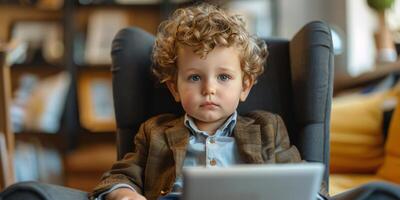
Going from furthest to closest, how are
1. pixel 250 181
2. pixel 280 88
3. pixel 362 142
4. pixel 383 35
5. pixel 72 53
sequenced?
pixel 72 53 < pixel 383 35 < pixel 362 142 < pixel 280 88 < pixel 250 181

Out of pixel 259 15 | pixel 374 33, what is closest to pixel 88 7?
pixel 259 15

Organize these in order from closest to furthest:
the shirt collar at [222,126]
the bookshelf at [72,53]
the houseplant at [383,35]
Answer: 1. the shirt collar at [222,126]
2. the houseplant at [383,35]
3. the bookshelf at [72,53]

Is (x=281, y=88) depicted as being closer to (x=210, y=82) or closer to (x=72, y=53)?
(x=210, y=82)

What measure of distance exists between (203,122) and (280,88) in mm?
287

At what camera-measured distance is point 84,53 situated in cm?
383

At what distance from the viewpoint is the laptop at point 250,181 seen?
3.59 feet

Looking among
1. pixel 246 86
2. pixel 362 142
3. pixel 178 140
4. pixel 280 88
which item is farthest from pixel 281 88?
pixel 362 142

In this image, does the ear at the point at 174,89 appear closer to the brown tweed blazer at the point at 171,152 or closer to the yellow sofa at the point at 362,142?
the brown tweed blazer at the point at 171,152

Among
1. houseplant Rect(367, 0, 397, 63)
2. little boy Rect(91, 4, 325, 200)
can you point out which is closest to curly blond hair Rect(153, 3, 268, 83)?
little boy Rect(91, 4, 325, 200)

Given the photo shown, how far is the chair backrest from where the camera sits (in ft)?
5.39

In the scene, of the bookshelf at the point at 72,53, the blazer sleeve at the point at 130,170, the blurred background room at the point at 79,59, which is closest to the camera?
the blazer sleeve at the point at 130,170

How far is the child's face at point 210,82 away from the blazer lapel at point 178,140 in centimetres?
5

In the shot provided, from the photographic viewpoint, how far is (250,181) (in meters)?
1.11

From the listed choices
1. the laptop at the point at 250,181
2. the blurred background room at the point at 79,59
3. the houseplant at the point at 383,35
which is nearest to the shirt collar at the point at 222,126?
the laptop at the point at 250,181
